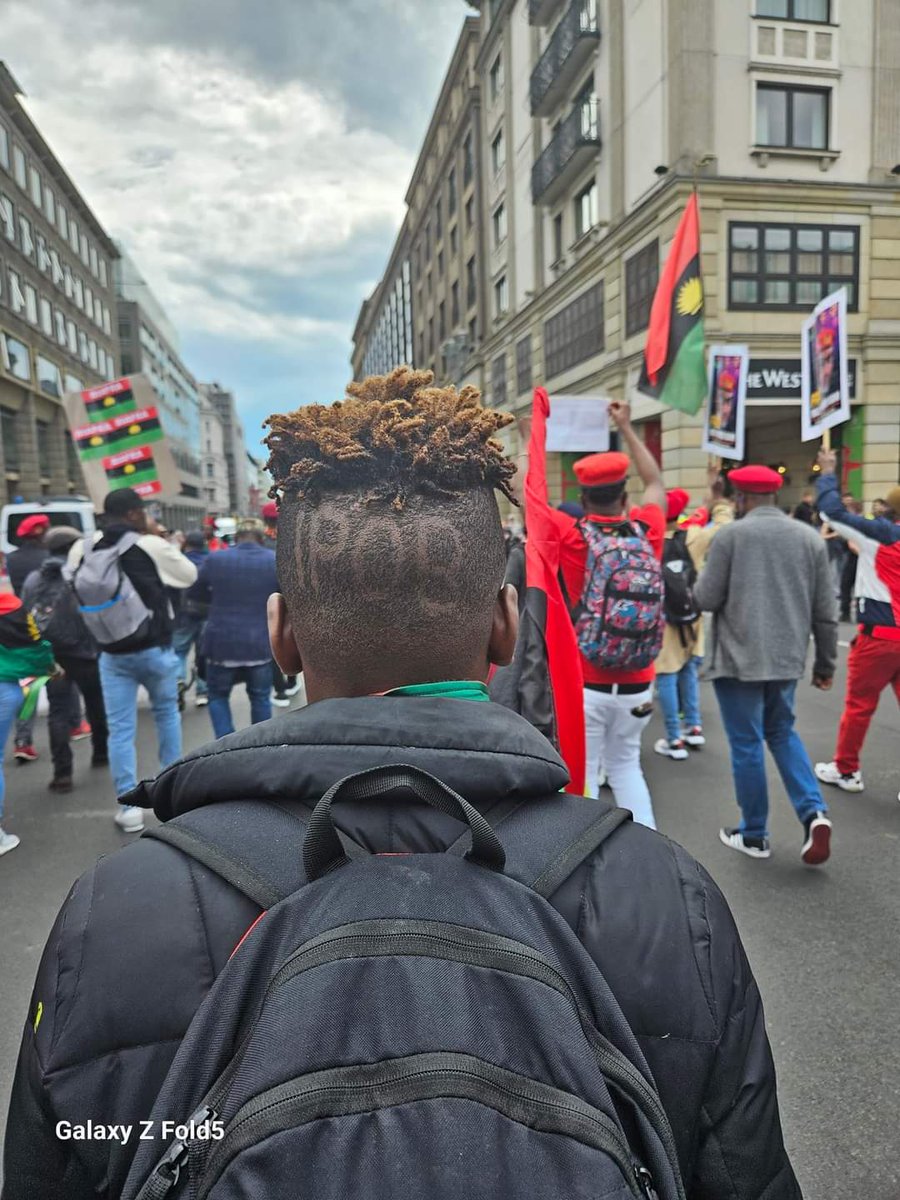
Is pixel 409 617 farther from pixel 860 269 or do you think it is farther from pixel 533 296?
pixel 533 296

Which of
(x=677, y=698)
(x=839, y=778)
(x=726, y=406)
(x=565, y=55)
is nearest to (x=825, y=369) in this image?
(x=726, y=406)

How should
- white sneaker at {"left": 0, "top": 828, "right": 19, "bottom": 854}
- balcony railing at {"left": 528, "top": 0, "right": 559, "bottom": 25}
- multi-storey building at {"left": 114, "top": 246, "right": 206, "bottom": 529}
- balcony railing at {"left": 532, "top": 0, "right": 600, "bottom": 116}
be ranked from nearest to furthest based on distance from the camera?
white sneaker at {"left": 0, "top": 828, "right": 19, "bottom": 854}
balcony railing at {"left": 532, "top": 0, "right": 600, "bottom": 116}
balcony railing at {"left": 528, "top": 0, "right": 559, "bottom": 25}
multi-storey building at {"left": 114, "top": 246, "right": 206, "bottom": 529}

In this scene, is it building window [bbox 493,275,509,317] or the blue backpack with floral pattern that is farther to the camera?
building window [bbox 493,275,509,317]

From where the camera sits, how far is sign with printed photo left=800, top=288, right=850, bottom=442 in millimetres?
6387

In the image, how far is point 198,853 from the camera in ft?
2.93

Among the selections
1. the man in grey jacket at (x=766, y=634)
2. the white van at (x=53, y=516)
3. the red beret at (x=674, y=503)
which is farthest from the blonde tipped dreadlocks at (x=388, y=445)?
the white van at (x=53, y=516)

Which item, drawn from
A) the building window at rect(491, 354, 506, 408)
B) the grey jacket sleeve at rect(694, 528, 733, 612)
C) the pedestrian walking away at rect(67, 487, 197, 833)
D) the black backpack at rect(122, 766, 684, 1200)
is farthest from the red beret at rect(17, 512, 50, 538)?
the building window at rect(491, 354, 506, 408)

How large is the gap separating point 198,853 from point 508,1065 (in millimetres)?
410

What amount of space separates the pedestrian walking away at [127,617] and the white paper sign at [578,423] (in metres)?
2.42

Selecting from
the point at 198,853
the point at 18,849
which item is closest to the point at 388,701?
the point at 198,853

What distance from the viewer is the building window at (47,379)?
35469mm

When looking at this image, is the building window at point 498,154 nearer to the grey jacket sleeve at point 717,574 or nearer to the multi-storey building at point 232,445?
the grey jacket sleeve at point 717,574

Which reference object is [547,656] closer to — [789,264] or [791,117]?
[789,264]

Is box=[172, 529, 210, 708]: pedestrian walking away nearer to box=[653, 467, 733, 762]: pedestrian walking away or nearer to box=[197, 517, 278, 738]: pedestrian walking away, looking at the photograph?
box=[197, 517, 278, 738]: pedestrian walking away
